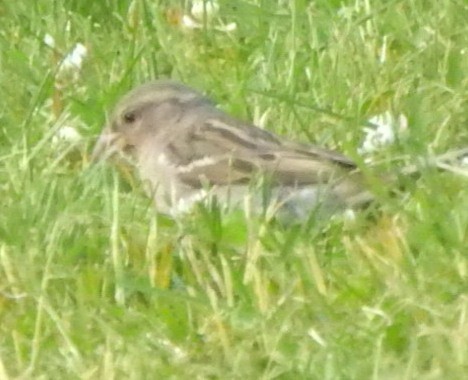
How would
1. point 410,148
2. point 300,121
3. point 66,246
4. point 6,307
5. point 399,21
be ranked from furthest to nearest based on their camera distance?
1. point 399,21
2. point 300,121
3. point 410,148
4. point 66,246
5. point 6,307

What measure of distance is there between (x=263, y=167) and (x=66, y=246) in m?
0.89

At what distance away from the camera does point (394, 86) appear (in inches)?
237

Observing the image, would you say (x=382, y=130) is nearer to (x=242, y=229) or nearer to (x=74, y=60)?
(x=242, y=229)

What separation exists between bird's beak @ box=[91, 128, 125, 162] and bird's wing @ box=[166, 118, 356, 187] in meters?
0.17

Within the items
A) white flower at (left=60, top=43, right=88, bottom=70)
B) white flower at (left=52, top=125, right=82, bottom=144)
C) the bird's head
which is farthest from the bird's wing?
white flower at (left=60, top=43, right=88, bottom=70)

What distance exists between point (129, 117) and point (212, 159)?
41 centimetres

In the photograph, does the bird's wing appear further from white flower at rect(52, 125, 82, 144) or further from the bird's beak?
white flower at rect(52, 125, 82, 144)

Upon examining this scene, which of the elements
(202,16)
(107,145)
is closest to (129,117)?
(107,145)

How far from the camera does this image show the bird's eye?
5.94 metres

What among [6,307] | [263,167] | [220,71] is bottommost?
[6,307]

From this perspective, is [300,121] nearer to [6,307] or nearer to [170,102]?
[170,102]

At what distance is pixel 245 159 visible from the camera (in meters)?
5.55

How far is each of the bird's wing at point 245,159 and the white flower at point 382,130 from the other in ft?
0.49

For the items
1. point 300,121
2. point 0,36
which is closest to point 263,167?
point 300,121
